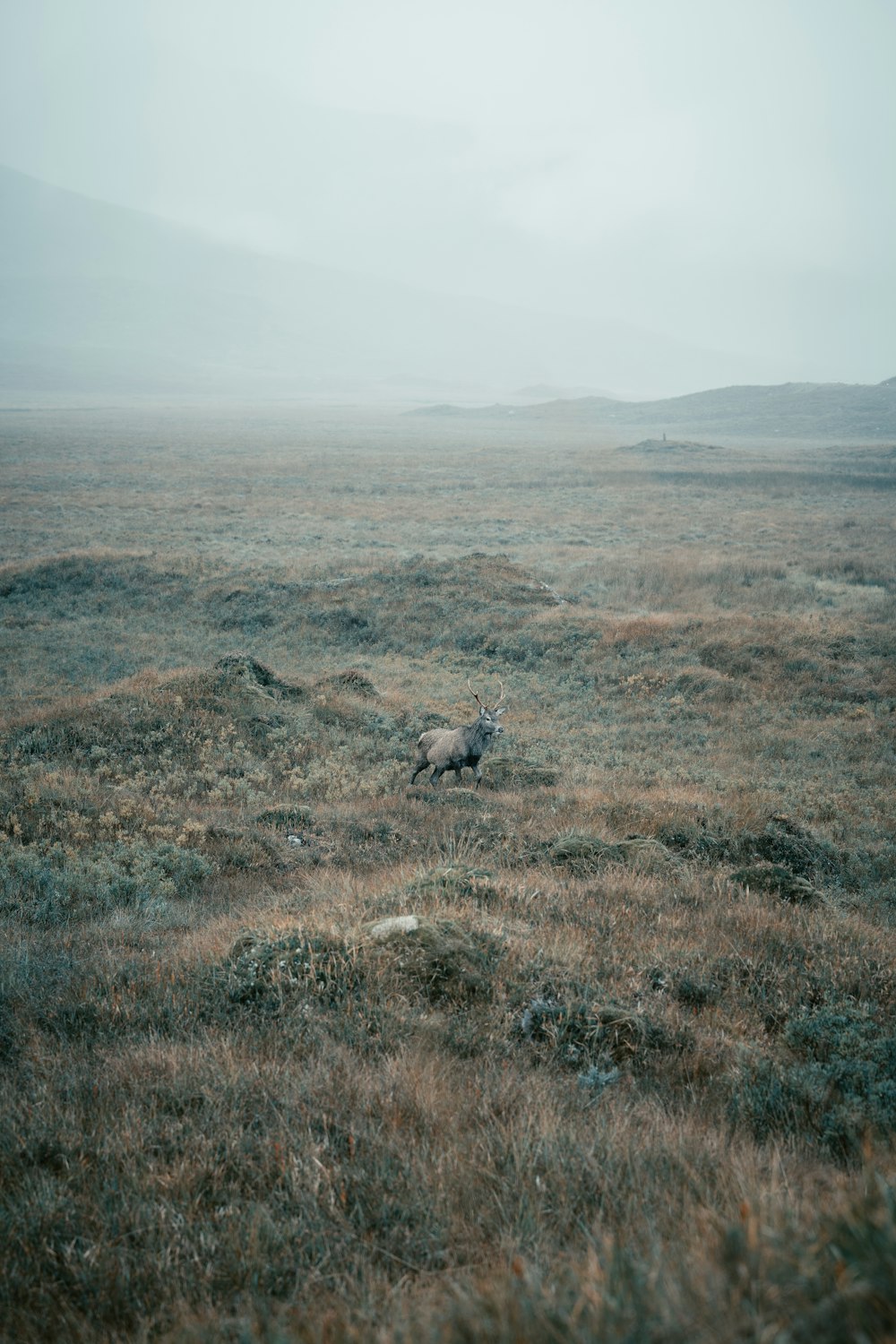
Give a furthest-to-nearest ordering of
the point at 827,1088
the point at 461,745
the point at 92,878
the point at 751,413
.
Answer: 1. the point at 751,413
2. the point at 461,745
3. the point at 92,878
4. the point at 827,1088

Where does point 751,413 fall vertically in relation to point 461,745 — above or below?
above

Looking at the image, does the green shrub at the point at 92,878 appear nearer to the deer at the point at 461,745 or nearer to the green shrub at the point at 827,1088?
the deer at the point at 461,745

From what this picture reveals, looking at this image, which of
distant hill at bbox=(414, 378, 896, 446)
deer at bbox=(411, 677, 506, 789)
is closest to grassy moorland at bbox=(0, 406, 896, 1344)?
deer at bbox=(411, 677, 506, 789)

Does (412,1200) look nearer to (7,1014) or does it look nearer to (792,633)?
(7,1014)

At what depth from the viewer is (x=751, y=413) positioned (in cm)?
13175

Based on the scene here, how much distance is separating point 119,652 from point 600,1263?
69.1ft

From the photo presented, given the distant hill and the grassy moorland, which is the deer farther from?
the distant hill

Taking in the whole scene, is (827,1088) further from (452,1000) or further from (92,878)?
(92,878)

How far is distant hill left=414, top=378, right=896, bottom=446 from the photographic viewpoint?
113m

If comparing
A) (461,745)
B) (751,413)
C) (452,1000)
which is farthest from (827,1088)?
(751,413)

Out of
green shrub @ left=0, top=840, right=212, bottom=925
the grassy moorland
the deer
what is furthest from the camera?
the deer

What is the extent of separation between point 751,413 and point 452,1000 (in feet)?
480

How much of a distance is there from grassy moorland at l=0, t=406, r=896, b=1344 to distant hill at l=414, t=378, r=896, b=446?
97.3 metres

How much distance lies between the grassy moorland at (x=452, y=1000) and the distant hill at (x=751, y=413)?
97.3m
